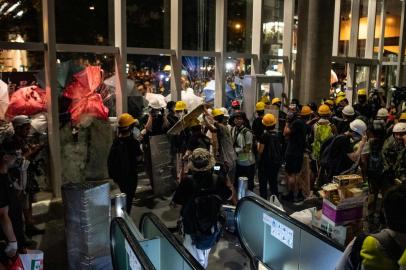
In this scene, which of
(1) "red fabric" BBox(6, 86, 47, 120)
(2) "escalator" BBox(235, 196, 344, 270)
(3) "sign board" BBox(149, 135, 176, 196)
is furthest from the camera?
(3) "sign board" BBox(149, 135, 176, 196)

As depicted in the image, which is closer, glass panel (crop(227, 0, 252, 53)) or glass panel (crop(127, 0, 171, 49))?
glass panel (crop(127, 0, 171, 49))

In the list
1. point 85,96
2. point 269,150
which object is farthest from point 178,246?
point 85,96

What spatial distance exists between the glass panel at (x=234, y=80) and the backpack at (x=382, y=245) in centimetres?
864

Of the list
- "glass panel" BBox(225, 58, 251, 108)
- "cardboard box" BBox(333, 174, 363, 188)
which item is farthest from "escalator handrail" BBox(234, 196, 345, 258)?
"glass panel" BBox(225, 58, 251, 108)

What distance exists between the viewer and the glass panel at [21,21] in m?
6.99

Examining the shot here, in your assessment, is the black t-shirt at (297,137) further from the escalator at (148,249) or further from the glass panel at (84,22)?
the glass panel at (84,22)

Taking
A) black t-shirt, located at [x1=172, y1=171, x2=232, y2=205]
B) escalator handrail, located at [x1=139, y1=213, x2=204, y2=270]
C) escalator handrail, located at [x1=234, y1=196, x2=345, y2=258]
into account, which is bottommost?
escalator handrail, located at [x1=234, y1=196, x2=345, y2=258]

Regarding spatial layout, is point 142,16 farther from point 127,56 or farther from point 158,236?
point 158,236

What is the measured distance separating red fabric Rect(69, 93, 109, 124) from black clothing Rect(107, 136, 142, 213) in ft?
7.18

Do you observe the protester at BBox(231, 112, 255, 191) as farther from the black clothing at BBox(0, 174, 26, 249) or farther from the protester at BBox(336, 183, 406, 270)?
the protester at BBox(336, 183, 406, 270)

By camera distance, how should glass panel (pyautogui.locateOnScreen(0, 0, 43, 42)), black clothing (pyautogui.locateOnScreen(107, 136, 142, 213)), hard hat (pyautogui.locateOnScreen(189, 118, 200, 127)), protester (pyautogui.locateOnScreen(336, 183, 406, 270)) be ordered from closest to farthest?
protester (pyautogui.locateOnScreen(336, 183, 406, 270)) < black clothing (pyautogui.locateOnScreen(107, 136, 142, 213)) < hard hat (pyautogui.locateOnScreen(189, 118, 200, 127)) < glass panel (pyautogui.locateOnScreen(0, 0, 43, 42))

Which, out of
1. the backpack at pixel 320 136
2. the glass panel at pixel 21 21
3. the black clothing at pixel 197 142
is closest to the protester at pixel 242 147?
the black clothing at pixel 197 142

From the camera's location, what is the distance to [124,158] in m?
5.48

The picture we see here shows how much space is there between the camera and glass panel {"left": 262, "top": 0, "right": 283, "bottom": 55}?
40.8ft
